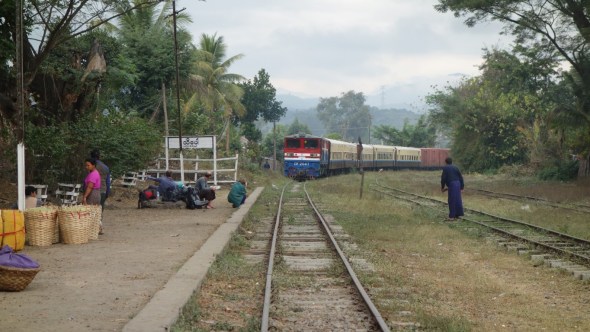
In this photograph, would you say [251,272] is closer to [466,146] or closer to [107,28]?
[107,28]

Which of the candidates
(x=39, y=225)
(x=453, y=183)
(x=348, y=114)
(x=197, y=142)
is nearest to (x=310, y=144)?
(x=197, y=142)

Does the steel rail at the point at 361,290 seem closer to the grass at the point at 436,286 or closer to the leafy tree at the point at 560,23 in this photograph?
the grass at the point at 436,286

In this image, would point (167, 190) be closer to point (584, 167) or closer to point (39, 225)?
point (39, 225)

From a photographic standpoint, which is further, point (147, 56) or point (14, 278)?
point (147, 56)

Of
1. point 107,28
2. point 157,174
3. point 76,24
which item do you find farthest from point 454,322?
point 107,28

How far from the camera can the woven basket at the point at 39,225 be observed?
Result: 40.1 ft

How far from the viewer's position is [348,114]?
168 meters

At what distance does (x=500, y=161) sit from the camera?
184ft

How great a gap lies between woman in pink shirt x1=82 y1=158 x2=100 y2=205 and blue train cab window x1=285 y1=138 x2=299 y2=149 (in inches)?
1299

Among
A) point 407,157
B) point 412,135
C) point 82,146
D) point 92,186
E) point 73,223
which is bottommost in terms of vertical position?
point 73,223

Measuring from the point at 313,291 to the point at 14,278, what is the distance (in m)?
3.41

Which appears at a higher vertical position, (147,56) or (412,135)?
(147,56)

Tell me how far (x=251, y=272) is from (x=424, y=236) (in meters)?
5.71

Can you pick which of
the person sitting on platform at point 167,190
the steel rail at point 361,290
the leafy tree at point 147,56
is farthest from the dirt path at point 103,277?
the leafy tree at point 147,56
